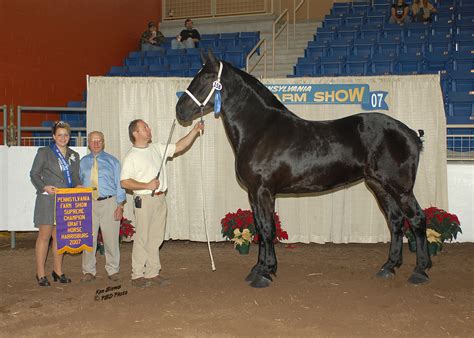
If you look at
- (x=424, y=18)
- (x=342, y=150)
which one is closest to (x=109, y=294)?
(x=342, y=150)

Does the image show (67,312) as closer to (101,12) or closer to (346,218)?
(346,218)

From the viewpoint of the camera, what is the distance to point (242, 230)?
7.08m

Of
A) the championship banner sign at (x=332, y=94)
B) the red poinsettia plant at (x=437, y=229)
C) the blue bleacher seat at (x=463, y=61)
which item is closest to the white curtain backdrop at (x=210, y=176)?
the championship banner sign at (x=332, y=94)

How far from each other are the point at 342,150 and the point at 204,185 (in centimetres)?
269

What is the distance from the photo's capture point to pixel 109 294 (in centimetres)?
495

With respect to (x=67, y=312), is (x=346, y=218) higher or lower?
higher

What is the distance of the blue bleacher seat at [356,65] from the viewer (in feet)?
37.4

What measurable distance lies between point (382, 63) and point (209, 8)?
6.92 meters

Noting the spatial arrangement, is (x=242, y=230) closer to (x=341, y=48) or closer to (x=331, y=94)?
(x=331, y=94)

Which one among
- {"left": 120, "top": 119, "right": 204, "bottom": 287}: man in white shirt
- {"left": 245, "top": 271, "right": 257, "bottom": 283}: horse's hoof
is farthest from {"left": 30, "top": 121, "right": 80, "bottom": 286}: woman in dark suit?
{"left": 245, "top": 271, "right": 257, "bottom": 283}: horse's hoof

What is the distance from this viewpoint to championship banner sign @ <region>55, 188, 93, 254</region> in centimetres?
529

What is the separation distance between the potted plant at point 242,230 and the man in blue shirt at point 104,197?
1912mm

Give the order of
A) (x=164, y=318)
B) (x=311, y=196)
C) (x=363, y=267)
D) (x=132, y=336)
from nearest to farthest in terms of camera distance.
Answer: (x=132, y=336) < (x=164, y=318) < (x=363, y=267) < (x=311, y=196)

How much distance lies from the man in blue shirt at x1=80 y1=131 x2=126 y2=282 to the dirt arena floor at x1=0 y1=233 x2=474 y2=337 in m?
0.22
